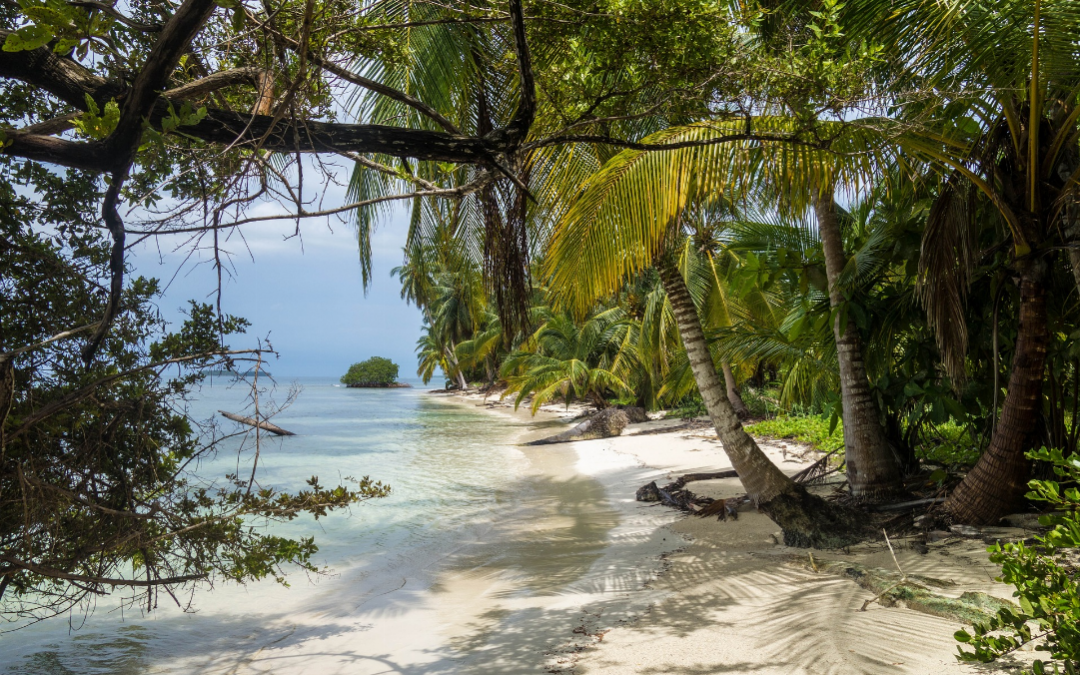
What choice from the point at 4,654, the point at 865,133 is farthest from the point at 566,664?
the point at 4,654

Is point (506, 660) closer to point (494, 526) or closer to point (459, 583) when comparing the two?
point (459, 583)

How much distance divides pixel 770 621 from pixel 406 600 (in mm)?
3046

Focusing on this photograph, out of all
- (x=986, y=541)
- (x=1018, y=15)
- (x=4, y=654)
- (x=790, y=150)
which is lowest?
(x=4, y=654)

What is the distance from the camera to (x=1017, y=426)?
435 cm

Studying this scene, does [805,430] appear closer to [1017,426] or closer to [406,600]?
[1017,426]

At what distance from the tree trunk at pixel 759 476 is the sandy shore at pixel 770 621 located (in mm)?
214

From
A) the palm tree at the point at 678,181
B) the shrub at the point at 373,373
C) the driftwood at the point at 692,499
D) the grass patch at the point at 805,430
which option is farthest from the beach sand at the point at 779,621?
the shrub at the point at 373,373

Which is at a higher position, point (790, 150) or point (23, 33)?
point (790, 150)

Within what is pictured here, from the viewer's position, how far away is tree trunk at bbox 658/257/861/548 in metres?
5.09

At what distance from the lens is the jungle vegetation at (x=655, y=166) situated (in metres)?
2.50

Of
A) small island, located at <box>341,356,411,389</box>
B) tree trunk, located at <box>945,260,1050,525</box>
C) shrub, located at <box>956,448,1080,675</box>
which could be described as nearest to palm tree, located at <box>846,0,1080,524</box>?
tree trunk, located at <box>945,260,1050,525</box>

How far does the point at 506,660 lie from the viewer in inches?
142

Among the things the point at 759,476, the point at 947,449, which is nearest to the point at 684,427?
the point at 947,449

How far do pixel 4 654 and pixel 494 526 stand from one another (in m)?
4.71
